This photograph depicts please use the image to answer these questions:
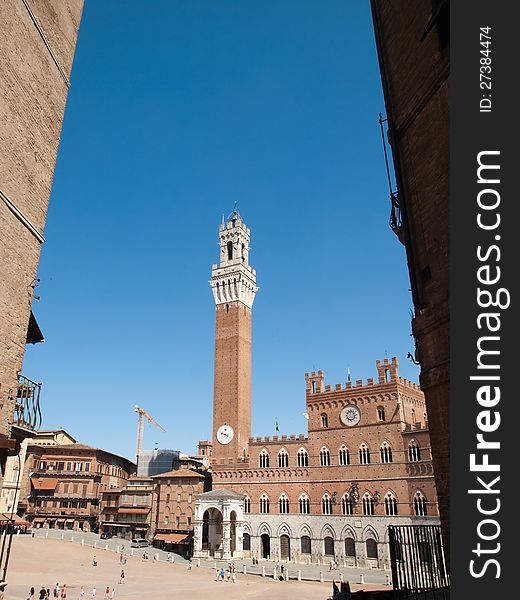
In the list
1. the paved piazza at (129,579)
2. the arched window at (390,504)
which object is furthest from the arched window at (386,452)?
the paved piazza at (129,579)

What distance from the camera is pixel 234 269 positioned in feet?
192

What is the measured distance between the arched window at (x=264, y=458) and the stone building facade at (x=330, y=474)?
10cm

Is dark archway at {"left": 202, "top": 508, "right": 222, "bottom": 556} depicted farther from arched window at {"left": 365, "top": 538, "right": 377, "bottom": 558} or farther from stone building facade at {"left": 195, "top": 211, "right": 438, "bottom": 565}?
arched window at {"left": 365, "top": 538, "right": 377, "bottom": 558}

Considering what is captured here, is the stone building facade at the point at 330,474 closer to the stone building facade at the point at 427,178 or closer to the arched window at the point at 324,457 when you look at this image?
the arched window at the point at 324,457

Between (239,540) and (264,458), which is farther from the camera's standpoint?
(264,458)

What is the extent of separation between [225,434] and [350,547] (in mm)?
16466

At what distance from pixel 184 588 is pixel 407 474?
1952 centimetres

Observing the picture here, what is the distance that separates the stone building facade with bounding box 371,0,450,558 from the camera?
759 cm

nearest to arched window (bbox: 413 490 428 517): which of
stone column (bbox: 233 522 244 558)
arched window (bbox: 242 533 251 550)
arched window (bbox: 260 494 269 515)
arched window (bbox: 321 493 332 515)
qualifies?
arched window (bbox: 321 493 332 515)

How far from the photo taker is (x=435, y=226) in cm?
813

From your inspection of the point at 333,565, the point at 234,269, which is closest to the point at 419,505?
the point at 333,565

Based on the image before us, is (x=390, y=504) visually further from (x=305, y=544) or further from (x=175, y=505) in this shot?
(x=175, y=505)

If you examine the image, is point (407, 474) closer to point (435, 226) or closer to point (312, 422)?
point (312, 422)

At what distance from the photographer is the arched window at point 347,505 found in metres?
42.2
